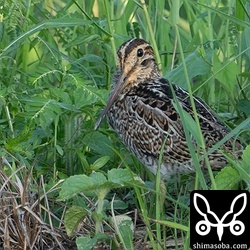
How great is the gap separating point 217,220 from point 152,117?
1.23m

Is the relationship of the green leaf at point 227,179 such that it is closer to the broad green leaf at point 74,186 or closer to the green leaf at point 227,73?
the broad green leaf at point 74,186

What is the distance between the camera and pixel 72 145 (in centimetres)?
579

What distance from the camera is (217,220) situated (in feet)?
15.1

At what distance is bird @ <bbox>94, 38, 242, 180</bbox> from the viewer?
5559 millimetres

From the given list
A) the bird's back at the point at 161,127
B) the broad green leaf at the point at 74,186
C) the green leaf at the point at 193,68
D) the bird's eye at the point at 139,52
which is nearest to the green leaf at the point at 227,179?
the broad green leaf at the point at 74,186

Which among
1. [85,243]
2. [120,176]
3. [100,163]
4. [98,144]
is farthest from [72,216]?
[98,144]

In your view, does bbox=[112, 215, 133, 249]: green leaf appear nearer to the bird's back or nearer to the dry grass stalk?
the dry grass stalk

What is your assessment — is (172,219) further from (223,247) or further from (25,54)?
(25,54)

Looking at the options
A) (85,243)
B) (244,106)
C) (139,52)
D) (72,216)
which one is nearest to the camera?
(85,243)

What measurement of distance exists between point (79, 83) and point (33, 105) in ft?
0.92

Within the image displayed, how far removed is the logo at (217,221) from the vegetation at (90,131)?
0.05 metres

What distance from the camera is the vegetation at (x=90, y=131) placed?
482cm

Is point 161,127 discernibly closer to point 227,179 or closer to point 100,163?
point 100,163

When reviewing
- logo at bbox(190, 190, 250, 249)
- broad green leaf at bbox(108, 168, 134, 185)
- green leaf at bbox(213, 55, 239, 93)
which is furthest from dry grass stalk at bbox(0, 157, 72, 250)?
green leaf at bbox(213, 55, 239, 93)
